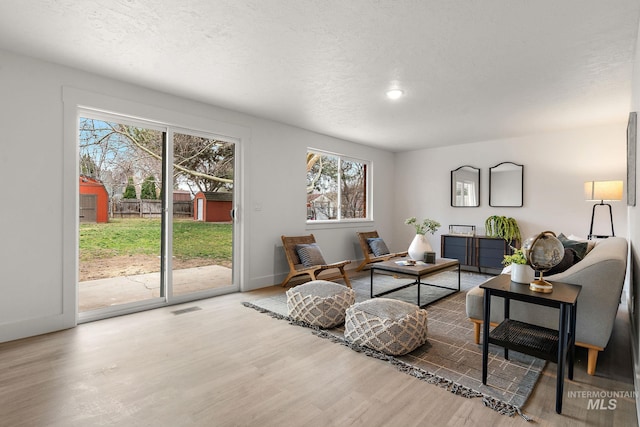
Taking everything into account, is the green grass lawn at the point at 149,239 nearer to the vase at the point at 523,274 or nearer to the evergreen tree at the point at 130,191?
the evergreen tree at the point at 130,191

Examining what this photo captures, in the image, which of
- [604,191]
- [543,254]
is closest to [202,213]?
[543,254]

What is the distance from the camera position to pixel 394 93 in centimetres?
362

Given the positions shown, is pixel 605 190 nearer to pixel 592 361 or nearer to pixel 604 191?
pixel 604 191

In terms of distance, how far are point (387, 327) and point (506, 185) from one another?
14.7 feet

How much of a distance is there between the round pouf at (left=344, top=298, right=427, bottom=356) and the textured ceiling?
207 cm

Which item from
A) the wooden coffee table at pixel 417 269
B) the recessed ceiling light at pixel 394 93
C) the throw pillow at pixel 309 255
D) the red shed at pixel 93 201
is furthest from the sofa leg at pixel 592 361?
the red shed at pixel 93 201

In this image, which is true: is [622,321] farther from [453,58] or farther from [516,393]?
[453,58]

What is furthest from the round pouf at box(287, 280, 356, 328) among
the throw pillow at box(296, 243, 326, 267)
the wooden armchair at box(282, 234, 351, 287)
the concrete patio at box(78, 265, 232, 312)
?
the concrete patio at box(78, 265, 232, 312)

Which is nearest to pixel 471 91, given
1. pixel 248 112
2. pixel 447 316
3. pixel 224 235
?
pixel 447 316

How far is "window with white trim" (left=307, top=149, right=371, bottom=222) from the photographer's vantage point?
567 cm

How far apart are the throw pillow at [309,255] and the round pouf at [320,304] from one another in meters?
1.25

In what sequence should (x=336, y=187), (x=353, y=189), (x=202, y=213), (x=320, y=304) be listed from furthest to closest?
1. (x=353, y=189)
2. (x=336, y=187)
3. (x=202, y=213)
4. (x=320, y=304)

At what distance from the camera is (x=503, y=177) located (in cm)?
580

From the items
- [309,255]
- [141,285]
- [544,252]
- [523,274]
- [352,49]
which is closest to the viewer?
[544,252]
